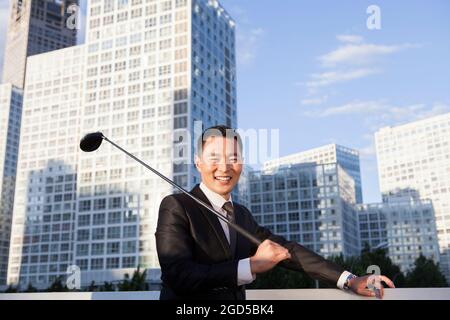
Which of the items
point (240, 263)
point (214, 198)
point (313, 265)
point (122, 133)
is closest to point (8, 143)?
point (122, 133)

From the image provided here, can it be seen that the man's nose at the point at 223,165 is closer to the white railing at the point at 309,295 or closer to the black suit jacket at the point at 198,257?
the black suit jacket at the point at 198,257

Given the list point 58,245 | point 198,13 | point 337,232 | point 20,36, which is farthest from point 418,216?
point 20,36

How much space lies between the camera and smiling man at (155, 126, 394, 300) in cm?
213

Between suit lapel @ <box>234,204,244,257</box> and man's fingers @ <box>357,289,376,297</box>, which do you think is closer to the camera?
man's fingers @ <box>357,289,376,297</box>

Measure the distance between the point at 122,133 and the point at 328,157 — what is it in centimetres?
9648

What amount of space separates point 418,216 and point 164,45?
253ft

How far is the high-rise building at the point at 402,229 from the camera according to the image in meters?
117

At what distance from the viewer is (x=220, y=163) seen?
2.63 meters

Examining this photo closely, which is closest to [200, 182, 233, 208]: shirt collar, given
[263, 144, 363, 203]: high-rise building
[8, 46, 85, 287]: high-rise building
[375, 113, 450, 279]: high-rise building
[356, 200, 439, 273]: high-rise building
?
[8, 46, 85, 287]: high-rise building

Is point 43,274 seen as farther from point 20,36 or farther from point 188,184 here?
point 20,36

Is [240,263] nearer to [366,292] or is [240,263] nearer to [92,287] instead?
[366,292]

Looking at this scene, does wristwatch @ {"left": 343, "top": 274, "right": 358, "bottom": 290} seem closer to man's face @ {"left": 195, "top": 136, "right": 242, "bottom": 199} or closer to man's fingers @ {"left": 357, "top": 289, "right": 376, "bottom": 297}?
man's fingers @ {"left": 357, "top": 289, "right": 376, "bottom": 297}

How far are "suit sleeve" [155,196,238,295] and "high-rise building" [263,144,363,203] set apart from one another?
152770 millimetres

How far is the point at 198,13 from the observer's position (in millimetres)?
84750
